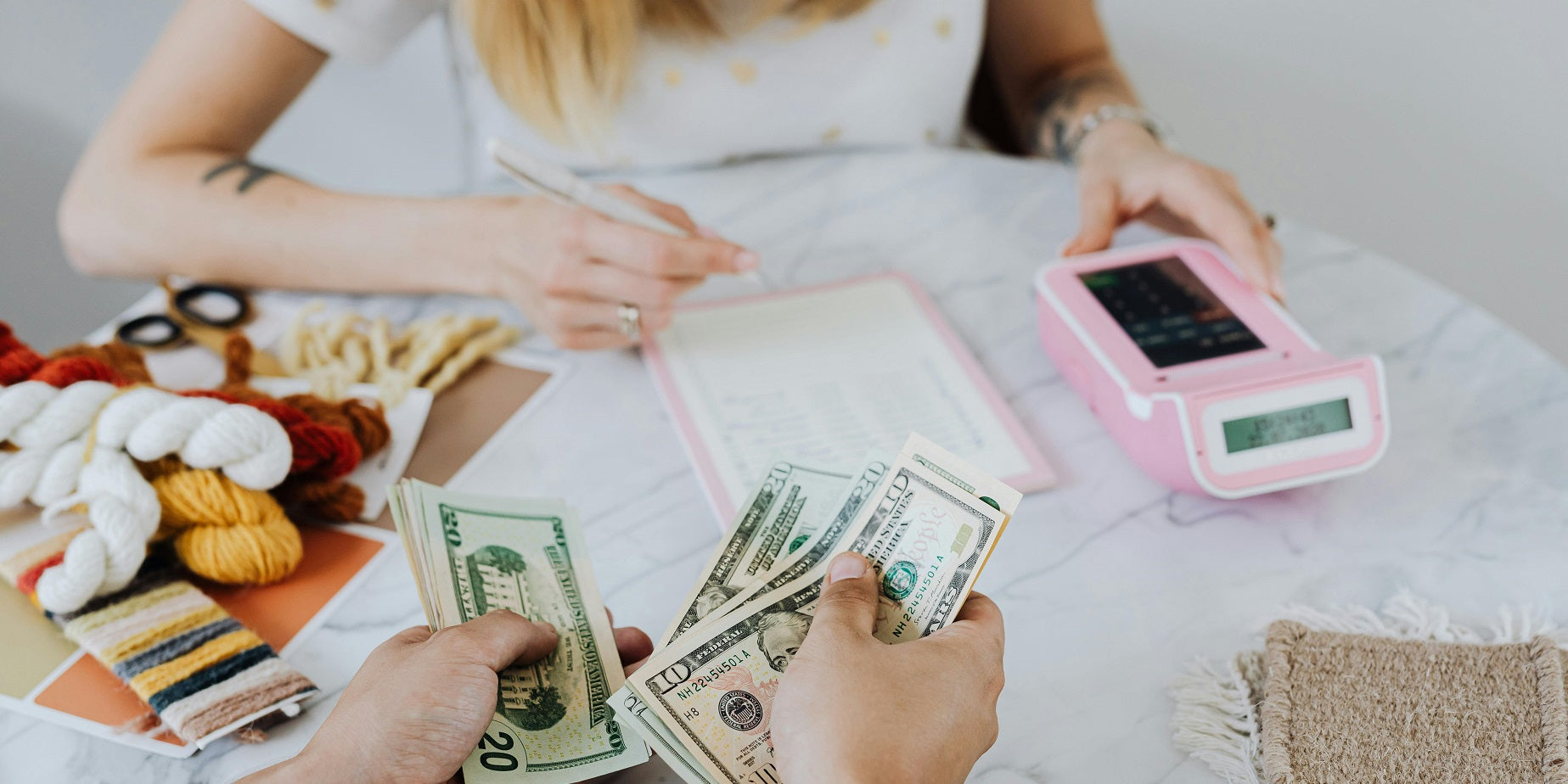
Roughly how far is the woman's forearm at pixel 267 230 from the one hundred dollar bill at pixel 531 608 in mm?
394

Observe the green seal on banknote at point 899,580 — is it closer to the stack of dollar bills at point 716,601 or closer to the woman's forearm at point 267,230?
the stack of dollar bills at point 716,601

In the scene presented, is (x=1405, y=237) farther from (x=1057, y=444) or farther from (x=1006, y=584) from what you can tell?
(x=1006, y=584)

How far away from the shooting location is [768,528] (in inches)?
27.1

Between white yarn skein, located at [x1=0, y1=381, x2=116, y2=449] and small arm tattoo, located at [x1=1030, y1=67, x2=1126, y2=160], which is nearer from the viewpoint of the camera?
white yarn skein, located at [x1=0, y1=381, x2=116, y2=449]

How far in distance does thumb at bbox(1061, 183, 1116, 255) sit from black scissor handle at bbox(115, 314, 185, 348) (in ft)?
2.96

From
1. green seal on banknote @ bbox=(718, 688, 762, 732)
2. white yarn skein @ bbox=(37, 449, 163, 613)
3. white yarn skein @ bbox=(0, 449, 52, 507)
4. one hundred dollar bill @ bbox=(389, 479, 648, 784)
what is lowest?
green seal on banknote @ bbox=(718, 688, 762, 732)

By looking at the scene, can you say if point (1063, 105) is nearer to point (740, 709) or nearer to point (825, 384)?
point (825, 384)

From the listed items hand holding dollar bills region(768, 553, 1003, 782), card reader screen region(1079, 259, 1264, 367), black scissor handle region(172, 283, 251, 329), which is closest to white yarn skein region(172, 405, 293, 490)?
black scissor handle region(172, 283, 251, 329)

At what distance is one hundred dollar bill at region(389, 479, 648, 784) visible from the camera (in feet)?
1.96

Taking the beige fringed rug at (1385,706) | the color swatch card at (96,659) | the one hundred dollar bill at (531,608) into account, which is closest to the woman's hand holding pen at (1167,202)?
the beige fringed rug at (1385,706)

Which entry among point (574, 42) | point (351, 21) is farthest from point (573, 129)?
point (351, 21)

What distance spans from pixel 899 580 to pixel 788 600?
0.07m

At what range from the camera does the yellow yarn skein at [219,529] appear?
74cm

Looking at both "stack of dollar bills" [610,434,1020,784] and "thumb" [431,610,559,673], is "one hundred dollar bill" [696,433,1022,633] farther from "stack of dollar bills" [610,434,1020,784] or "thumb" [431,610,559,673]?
"thumb" [431,610,559,673]
